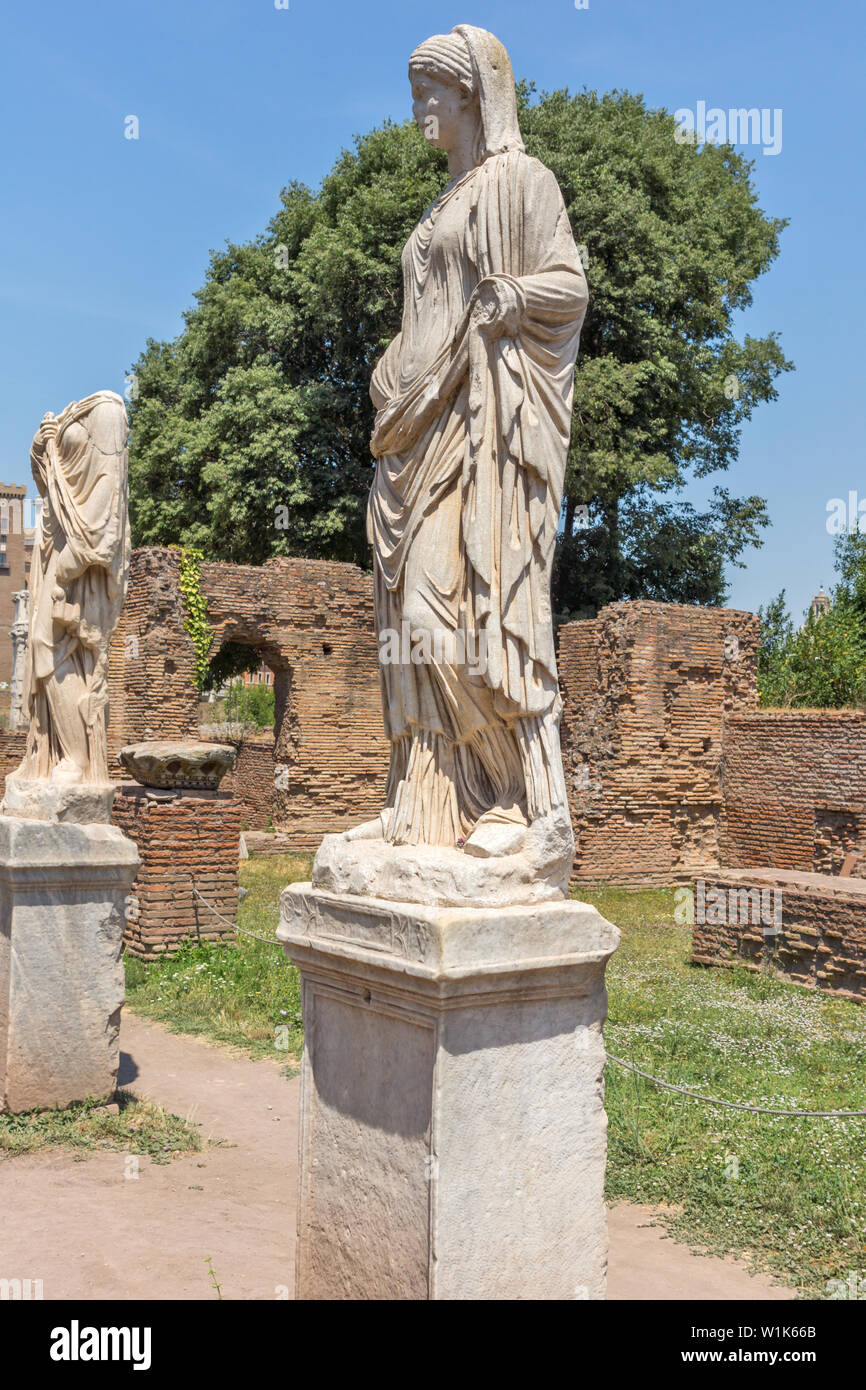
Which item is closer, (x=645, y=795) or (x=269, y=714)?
(x=645, y=795)

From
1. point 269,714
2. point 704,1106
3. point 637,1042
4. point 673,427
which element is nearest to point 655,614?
point 673,427

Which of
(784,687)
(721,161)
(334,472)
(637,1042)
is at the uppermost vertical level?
(721,161)

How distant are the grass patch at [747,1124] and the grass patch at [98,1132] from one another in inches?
79.0

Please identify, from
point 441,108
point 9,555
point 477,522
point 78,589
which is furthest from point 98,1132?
point 9,555

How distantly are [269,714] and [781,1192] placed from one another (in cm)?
3827

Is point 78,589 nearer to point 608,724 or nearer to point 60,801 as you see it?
point 60,801

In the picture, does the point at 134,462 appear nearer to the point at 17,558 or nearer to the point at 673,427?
the point at 673,427

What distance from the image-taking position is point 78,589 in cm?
591

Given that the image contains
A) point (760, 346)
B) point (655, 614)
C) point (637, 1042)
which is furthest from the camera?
point (760, 346)

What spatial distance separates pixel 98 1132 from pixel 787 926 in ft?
A: 20.1

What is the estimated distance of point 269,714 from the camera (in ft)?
140

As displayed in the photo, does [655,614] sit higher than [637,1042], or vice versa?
[655,614]

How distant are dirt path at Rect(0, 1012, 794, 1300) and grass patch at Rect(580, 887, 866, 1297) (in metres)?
0.22

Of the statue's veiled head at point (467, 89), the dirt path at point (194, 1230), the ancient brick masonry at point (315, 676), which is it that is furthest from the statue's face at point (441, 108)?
the ancient brick masonry at point (315, 676)
